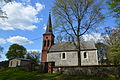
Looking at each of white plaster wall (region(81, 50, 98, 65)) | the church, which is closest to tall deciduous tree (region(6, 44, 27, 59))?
the church

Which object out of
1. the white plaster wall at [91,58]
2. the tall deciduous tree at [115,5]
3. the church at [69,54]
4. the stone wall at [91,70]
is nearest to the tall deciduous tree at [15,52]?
the church at [69,54]

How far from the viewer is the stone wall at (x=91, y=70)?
13939mm

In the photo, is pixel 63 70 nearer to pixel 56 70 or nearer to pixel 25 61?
pixel 56 70

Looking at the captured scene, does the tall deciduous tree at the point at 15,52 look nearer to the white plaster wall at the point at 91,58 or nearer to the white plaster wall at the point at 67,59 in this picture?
the white plaster wall at the point at 67,59

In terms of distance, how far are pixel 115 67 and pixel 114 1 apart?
8.58 m

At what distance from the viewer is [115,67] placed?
13.9 metres

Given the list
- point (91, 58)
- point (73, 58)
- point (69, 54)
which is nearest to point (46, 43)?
point (69, 54)

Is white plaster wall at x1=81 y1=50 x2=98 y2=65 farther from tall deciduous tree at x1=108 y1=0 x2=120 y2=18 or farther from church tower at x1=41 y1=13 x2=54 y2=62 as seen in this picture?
tall deciduous tree at x1=108 y1=0 x2=120 y2=18

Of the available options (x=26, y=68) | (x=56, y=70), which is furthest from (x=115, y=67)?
(x=26, y=68)

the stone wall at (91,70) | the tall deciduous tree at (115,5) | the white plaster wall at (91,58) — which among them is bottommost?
the stone wall at (91,70)

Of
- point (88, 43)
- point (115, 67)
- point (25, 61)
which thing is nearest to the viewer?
point (115, 67)

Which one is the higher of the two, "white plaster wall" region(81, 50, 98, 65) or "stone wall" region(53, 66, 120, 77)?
"white plaster wall" region(81, 50, 98, 65)

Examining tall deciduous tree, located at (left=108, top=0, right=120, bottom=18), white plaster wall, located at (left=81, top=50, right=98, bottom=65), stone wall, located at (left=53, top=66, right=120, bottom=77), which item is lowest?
stone wall, located at (left=53, top=66, right=120, bottom=77)

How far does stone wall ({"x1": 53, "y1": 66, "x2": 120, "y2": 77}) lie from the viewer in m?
13.9
